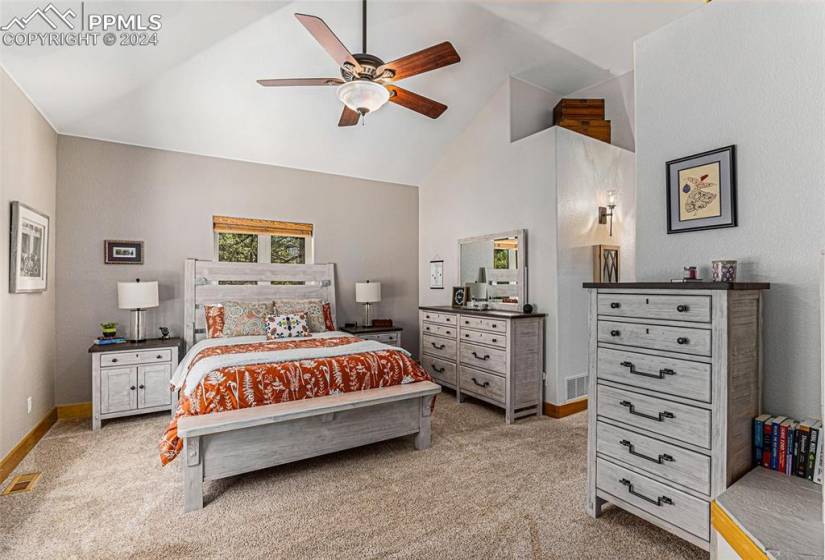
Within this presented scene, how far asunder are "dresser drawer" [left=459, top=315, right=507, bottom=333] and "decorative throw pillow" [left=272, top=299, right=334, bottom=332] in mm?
1600

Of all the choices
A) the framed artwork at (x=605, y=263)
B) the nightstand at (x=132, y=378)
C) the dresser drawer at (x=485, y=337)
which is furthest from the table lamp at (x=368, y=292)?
the framed artwork at (x=605, y=263)

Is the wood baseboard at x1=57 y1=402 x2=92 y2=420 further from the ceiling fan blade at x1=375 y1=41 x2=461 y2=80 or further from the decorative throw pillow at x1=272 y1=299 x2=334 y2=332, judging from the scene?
the ceiling fan blade at x1=375 y1=41 x2=461 y2=80

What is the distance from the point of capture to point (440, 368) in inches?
185

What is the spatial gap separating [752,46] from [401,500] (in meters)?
3.01

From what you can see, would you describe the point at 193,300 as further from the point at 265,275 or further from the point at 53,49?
the point at 53,49

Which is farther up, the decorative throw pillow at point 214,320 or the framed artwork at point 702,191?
the framed artwork at point 702,191

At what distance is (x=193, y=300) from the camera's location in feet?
14.2

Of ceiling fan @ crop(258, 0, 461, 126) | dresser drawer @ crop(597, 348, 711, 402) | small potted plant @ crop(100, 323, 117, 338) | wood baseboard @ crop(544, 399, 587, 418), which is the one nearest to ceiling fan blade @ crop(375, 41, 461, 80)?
ceiling fan @ crop(258, 0, 461, 126)

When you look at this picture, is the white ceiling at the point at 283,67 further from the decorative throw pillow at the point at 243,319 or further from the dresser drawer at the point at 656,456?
the dresser drawer at the point at 656,456

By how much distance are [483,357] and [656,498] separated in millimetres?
2181

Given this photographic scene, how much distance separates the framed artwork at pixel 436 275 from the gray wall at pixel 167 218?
0.57 metres

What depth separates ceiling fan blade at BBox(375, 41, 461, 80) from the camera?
2.56m

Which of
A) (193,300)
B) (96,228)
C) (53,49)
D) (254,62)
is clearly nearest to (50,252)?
(96,228)

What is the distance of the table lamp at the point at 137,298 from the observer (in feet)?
12.4
